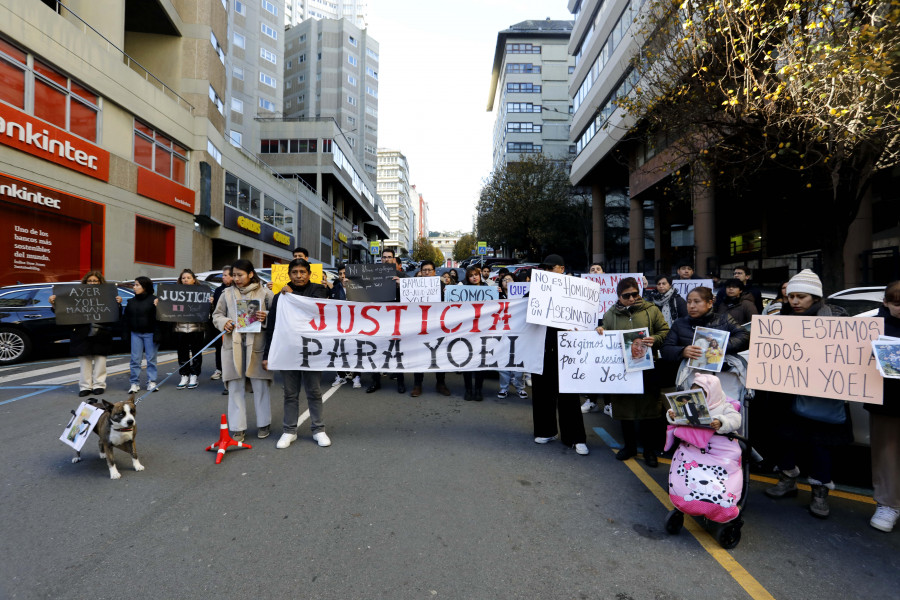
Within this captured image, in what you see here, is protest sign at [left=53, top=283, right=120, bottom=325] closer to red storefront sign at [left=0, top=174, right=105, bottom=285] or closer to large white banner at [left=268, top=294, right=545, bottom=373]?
large white banner at [left=268, top=294, right=545, bottom=373]

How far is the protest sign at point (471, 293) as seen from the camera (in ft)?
28.7

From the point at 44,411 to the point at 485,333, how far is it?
6.13 meters

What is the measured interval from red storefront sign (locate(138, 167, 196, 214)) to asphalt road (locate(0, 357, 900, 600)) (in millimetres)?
18774

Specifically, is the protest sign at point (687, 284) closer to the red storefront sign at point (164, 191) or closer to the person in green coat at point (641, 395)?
the person in green coat at point (641, 395)

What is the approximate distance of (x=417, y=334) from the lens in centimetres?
607

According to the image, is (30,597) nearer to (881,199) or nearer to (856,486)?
(856,486)

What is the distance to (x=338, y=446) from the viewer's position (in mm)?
5391

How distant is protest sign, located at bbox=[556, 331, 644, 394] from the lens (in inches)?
200

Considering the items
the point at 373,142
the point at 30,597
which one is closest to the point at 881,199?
the point at 30,597

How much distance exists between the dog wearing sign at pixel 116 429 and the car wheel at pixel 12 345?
851cm

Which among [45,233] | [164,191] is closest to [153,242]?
[164,191]

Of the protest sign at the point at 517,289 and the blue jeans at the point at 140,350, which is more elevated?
the protest sign at the point at 517,289

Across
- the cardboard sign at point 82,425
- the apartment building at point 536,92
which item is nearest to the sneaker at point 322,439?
the cardboard sign at point 82,425

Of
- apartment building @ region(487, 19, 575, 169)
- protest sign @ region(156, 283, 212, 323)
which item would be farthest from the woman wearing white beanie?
apartment building @ region(487, 19, 575, 169)
